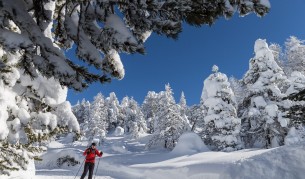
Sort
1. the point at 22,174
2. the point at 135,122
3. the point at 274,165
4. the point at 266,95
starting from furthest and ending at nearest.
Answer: the point at 135,122 < the point at 266,95 < the point at 274,165 < the point at 22,174

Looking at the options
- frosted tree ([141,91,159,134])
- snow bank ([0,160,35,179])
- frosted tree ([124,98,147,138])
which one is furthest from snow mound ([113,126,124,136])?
snow bank ([0,160,35,179])

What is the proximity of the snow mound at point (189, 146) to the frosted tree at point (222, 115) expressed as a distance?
215 cm

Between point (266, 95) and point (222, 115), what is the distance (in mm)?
4963

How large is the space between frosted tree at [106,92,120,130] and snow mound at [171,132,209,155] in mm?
71058

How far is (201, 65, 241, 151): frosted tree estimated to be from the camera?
115ft

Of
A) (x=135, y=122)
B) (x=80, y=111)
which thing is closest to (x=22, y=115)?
(x=135, y=122)

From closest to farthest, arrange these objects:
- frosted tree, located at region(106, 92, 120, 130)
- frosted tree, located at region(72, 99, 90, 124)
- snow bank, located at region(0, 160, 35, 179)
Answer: snow bank, located at region(0, 160, 35, 179) < frosted tree, located at region(106, 92, 120, 130) < frosted tree, located at region(72, 99, 90, 124)

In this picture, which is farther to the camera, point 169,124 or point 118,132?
point 118,132

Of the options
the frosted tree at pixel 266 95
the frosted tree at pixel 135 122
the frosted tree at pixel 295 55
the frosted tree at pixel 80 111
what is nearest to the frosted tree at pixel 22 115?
the frosted tree at pixel 266 95

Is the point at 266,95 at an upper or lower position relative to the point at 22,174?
upper

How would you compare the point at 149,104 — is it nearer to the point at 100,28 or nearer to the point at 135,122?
the point at 135,122

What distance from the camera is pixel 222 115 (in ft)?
118

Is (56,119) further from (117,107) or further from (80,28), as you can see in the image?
(117,107)

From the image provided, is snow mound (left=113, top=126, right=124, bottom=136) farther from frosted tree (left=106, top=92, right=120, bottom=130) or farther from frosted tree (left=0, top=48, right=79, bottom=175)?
frosted tree (left=0, top=48, right=79, bottom=175)
